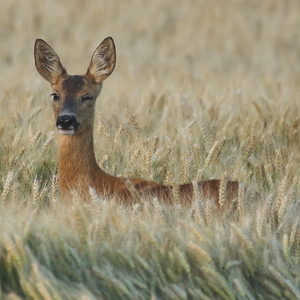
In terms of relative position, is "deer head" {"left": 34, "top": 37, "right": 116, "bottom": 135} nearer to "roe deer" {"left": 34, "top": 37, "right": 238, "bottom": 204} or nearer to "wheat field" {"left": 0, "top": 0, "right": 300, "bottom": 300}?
"roe deer" {"left": 34, "top": 37, "right": 238, "bottom": 204}

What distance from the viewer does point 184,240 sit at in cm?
418

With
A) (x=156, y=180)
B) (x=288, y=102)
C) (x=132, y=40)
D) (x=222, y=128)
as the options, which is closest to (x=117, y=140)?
(x=156, y=180)

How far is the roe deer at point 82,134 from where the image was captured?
5434 millimetres

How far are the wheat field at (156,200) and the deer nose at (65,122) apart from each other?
25 cm

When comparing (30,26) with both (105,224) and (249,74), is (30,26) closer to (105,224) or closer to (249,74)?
(249,74)

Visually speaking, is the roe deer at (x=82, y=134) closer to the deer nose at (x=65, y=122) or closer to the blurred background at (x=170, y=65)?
the deer nose at (x=65, y=122)

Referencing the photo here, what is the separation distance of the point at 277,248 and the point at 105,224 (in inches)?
37.4

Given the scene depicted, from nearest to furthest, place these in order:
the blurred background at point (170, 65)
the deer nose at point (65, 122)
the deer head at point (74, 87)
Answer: the deer nose at point (65, 122)
the deer head at point (74, 87)
the blurred background at point (170, 65)

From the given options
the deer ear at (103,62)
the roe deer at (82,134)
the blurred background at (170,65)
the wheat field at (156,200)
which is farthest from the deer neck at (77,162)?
the deer ear at (103,62)

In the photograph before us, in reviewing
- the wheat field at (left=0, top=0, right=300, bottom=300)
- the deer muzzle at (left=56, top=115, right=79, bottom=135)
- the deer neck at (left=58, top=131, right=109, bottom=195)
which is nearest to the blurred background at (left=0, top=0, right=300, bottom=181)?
the wheat field at (left=0, top=0, right=300, bottom=300)

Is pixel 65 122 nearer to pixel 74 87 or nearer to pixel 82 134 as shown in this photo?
pixel 82 134

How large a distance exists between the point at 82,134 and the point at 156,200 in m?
1.82

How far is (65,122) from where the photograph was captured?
18.8ft

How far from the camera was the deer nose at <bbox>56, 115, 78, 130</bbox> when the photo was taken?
5719mm
